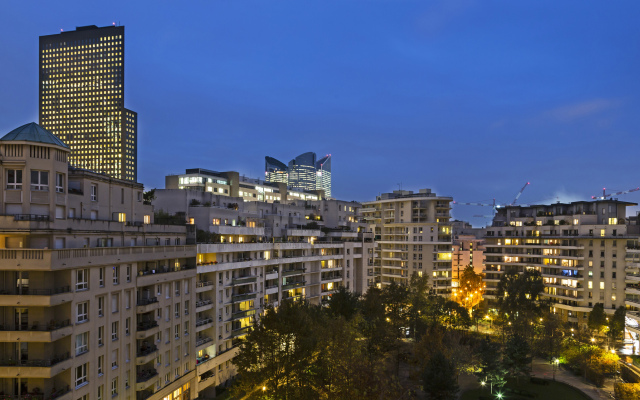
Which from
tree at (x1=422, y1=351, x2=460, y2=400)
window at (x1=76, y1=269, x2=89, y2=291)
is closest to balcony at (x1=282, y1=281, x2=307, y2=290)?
tree at (x1=422, y1=351, x2=460, y2=400)

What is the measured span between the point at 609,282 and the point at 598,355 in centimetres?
4227

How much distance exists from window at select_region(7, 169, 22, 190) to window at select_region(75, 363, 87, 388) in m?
17.3

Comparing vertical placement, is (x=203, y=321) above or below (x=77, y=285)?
below

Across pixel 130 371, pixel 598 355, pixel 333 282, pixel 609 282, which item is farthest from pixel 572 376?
pixel 130 371

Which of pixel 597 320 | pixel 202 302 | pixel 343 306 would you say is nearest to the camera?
pixel 202 302

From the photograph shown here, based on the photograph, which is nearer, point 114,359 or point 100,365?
point 100,365

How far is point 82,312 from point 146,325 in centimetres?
1043

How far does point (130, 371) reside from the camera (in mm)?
50781

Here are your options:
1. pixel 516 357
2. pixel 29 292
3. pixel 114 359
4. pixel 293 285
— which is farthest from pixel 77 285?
pixel 516 357

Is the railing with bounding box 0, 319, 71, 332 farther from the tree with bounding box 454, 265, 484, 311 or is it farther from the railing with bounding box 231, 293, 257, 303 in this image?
the tree with bounding box 454, 265, 484, 311

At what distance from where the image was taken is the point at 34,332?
129 feet

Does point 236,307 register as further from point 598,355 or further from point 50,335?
point 598,355

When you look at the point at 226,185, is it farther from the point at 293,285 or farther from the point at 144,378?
the point at 144,378

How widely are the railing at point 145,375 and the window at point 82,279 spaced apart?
14004 millimetres
